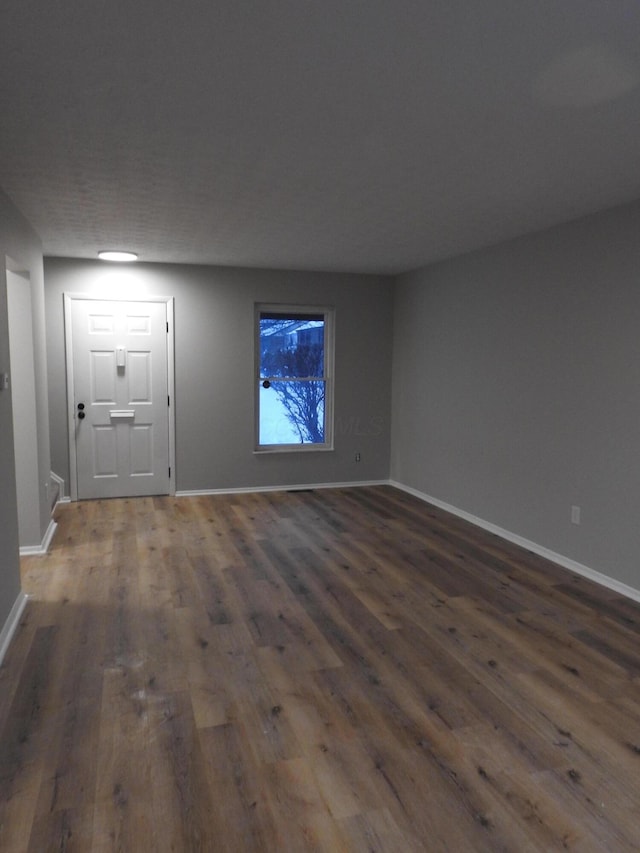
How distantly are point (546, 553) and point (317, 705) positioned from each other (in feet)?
8.01

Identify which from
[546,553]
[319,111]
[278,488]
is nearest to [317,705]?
[319,111]

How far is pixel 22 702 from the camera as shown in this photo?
241cm

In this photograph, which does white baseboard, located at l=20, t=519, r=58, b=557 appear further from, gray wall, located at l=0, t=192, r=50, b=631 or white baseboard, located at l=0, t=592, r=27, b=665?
white baseboard, located at l=0, t=592, r=27, b=665

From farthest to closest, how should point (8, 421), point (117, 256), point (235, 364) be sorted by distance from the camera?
point (235, 364) → point (117, 256) → point (8, 421)

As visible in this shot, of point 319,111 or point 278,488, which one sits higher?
point 319,111

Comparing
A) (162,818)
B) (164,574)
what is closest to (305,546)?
(164,574)

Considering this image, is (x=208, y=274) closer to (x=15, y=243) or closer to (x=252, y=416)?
(x=252, y=416)

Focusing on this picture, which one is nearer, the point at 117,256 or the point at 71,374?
the point at 117,256

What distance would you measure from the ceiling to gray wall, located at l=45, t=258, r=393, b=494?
1.80 meters

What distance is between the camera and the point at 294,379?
6.46 meters

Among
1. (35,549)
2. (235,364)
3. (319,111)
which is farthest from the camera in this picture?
(235,364)

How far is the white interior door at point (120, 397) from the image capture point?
18.8 ft

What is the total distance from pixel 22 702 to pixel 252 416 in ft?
13.3

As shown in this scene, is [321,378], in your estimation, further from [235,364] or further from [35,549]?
[35,549]
